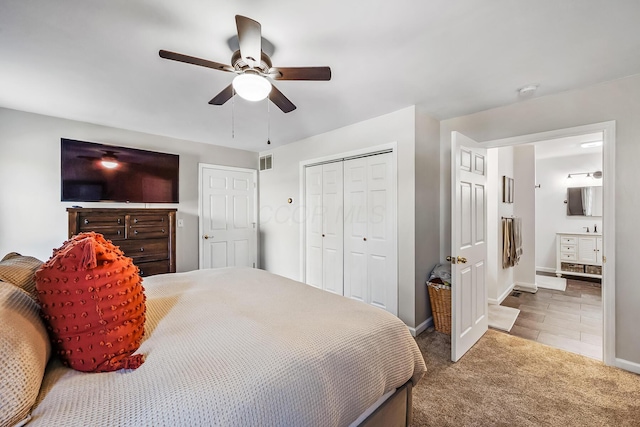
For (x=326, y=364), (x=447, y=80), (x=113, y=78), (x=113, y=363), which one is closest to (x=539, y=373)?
(x=326, y=364)

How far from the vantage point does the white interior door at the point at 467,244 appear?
228cm

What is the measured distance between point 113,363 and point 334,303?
104 centimetres

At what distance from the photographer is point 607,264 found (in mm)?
2182

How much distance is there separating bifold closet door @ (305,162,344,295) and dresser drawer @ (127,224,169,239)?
6.26ft

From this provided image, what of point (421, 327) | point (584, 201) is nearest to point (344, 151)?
point (421, 327)

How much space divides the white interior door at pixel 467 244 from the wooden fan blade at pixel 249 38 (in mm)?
1800

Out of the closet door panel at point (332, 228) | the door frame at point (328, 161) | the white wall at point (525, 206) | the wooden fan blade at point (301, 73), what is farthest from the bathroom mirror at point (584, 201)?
the wooden fan blade at point (301, 73)

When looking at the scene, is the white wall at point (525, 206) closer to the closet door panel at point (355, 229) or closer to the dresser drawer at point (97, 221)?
the closet door panel at point (355, 229)

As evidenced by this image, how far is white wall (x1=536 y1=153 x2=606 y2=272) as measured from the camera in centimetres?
499

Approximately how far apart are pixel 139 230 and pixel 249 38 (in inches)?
106

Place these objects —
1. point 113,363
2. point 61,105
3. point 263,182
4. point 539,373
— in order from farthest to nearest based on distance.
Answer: point 263,182
point 61,105
point 539,373
point 113,363

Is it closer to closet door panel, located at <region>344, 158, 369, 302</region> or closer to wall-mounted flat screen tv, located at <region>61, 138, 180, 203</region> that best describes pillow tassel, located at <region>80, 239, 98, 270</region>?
closet door panel, located at <region>344, 158, 369, 302</region>

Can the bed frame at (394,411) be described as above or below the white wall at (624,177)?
below

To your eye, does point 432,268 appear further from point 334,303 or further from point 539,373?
point 334,303
